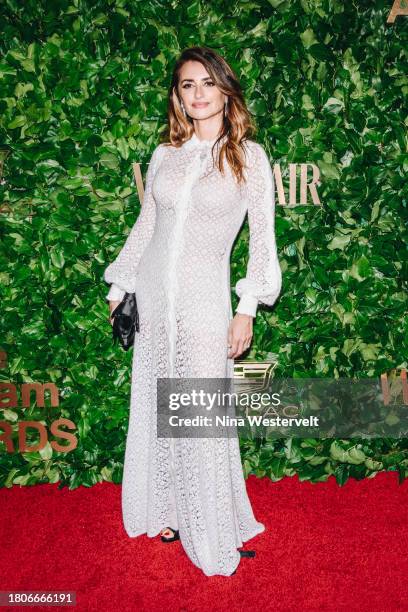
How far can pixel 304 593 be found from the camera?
2.26 meters

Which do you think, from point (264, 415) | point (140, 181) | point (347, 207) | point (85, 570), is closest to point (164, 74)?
point (140, 181)

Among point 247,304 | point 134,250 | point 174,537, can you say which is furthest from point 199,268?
point 174,537

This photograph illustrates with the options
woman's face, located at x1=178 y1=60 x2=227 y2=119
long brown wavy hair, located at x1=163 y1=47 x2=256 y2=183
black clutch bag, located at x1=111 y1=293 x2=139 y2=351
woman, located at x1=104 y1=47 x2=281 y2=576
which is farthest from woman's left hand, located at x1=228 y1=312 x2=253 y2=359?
woman's face, located at x1=178 y1=60 x2=227 y2=119

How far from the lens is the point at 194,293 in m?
2.10

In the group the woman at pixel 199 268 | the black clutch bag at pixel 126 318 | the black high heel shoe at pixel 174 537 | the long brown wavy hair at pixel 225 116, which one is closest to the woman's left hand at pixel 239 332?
the woman at pixel 199 268

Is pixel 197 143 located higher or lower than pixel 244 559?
higher

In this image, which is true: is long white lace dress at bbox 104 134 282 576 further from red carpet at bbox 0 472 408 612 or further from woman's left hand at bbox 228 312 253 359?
red carpet at bbox 0 472 408 612

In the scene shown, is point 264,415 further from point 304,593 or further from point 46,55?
point 46,55

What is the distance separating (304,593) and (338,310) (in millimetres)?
1388

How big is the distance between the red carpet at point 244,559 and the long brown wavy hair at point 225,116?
1745 mm

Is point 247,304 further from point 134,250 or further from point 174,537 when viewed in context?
point 174,537

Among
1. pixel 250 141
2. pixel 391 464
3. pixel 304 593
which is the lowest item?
pixel 304 593

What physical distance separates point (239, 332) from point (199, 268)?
0.31m

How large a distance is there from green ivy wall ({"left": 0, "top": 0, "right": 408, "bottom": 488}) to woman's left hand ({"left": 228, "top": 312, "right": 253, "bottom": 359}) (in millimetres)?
748
